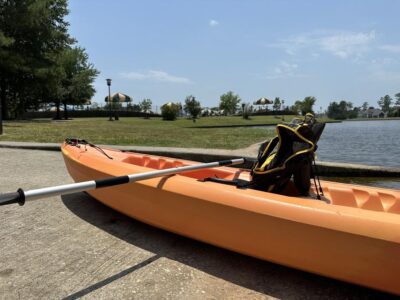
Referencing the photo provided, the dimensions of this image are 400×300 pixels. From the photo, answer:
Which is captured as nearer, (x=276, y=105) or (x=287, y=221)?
(x=287, y=221)

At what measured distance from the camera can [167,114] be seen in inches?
1497

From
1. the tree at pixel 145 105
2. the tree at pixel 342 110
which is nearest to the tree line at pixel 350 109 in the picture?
the tree at pixel 342 110

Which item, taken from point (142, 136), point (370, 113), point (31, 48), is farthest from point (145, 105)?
Result: point (370, 113)

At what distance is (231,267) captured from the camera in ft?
11.2

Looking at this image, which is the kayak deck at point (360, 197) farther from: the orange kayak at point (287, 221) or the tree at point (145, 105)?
the tree at point (145, 105)

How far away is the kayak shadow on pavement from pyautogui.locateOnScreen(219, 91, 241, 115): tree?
59821mm

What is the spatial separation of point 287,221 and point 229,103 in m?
62.2

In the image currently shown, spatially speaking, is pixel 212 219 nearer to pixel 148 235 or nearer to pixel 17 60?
pixel 148 235

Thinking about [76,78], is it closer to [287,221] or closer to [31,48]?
[31,48]

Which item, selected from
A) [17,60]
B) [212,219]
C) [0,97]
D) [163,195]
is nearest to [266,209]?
[212,219]

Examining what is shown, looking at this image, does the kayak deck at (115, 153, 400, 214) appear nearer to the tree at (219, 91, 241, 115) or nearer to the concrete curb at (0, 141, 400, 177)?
the concrete curb at (0, 141, 400, 177)

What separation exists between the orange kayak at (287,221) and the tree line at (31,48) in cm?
2308

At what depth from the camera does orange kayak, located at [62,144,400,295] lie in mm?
2639

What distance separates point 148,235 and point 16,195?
1.74m
